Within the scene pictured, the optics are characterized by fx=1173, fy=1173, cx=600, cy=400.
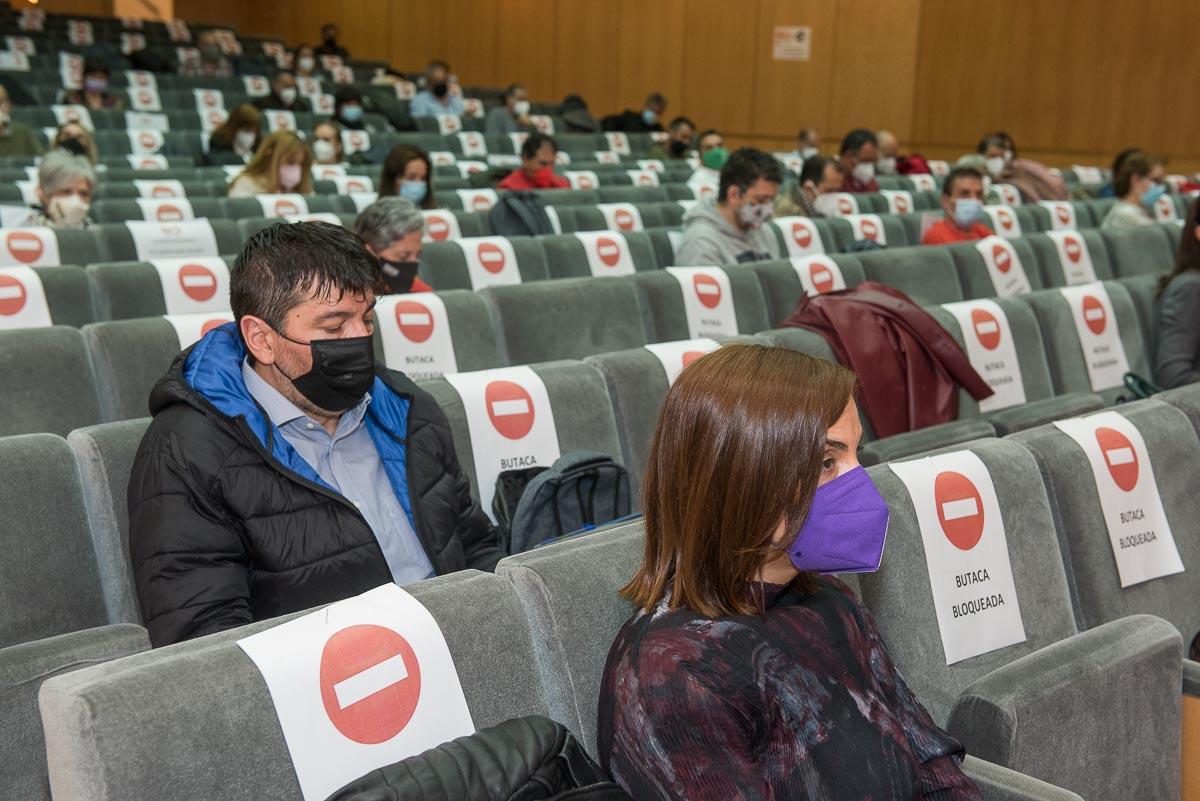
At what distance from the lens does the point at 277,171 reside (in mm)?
5969

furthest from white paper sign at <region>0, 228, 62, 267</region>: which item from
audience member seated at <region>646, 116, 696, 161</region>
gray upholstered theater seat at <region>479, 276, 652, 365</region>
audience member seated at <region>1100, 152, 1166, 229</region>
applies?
audience member seated at <region>646, 116, 696, 161</region>

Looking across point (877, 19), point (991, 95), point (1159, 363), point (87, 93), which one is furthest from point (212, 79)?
point (1159, 363)

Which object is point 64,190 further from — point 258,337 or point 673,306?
point 258,337

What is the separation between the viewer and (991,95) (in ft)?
48.8

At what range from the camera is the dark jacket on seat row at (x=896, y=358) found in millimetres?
3477

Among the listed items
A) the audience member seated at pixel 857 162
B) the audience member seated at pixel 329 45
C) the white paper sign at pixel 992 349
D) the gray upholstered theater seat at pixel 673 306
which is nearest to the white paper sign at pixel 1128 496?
the white paper sign at pixel 992 349

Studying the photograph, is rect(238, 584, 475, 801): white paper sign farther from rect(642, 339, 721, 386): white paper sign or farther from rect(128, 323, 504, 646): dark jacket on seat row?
rect(642, 339, 721, 386): white paper sign

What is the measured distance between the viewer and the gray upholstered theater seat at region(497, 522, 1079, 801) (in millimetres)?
1490

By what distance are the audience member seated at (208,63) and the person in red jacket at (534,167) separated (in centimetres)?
785

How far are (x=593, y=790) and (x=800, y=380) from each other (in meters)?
0.52

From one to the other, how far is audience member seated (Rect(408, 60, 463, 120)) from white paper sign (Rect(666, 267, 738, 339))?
9873mm

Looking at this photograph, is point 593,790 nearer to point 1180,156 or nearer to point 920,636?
point 920,636

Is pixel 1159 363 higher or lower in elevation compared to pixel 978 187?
lower

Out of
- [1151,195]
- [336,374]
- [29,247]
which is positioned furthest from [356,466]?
[1151,195]
